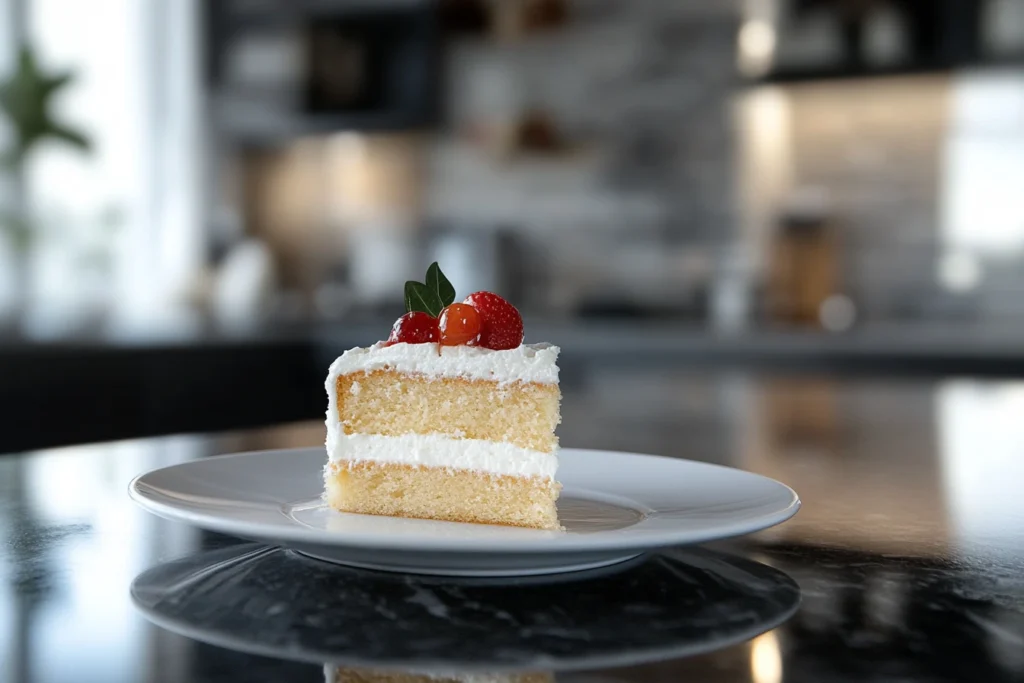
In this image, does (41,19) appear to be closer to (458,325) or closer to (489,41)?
(489,41)

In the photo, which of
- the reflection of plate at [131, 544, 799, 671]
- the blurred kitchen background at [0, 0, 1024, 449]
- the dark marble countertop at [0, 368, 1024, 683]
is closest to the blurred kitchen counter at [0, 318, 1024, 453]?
the blurred kitchen background at [0, 0, 1024, 449]

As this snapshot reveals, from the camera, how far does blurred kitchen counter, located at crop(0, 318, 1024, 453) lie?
2713 mm

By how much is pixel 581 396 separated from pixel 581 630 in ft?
5.34

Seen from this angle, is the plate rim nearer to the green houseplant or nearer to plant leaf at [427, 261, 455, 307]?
plant leaf at [427, 261, 455, 307]

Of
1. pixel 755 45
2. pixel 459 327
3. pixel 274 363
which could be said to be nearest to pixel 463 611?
pixel 459 327

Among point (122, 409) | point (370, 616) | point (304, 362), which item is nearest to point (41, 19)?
point (304, 362)

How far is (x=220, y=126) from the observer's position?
5.32 m

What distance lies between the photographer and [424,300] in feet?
3.35

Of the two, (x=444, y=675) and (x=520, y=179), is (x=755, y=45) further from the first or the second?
(x=444, y=675)

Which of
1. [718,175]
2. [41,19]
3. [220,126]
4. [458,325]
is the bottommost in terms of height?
[458,325]

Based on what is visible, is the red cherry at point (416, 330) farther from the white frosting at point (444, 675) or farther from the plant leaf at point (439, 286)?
the white frosting at point (444, 675)

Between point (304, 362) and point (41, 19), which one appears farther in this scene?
point (41, 19)

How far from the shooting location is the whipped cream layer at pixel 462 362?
0.97 meters

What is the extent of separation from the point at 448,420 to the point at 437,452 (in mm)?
31
